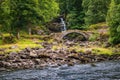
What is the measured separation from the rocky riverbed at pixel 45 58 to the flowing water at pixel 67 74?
5499mm

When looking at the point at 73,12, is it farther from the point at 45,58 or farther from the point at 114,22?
the point at 45,58

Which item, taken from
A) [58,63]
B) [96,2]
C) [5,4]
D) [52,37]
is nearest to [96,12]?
[96,2]

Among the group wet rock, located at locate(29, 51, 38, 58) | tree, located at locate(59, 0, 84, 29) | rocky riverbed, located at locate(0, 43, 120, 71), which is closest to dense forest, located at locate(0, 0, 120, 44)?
tree, located at locate(59, 0, 84, 29)

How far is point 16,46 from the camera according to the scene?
8700cm

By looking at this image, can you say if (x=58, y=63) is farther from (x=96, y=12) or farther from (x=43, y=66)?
(x=96, y=12)

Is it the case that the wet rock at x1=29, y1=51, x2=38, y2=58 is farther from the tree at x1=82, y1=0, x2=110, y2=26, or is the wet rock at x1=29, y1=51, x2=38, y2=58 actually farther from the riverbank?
the tree at x1=82, y1=0, x2=110, y2=26

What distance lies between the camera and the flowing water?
2121 inches

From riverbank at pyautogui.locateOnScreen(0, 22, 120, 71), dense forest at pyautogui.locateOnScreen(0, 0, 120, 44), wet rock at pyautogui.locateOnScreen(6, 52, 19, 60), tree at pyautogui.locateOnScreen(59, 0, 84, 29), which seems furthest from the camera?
tree at pyautogui.locateOnScreen(59, 0, 84, 29)

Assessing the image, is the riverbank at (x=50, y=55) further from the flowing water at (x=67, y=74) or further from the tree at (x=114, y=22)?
the flowing water at (x=67, y=74)

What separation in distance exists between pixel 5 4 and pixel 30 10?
8257 mm

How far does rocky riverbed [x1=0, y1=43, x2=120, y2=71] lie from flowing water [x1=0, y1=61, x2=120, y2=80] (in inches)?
217

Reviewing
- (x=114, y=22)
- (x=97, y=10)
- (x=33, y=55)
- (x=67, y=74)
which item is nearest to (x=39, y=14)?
(x=114, y=22)

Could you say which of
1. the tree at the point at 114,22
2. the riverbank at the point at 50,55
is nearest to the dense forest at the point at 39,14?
the tree at the point at 114,22

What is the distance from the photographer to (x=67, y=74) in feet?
192
